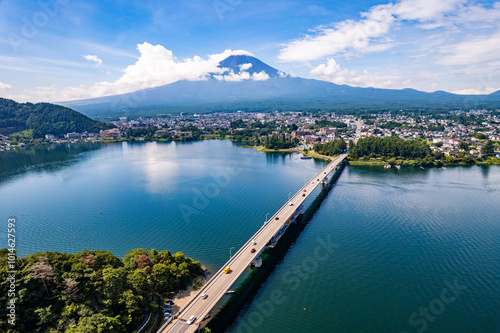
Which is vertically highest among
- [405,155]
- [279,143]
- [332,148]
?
[279,143]

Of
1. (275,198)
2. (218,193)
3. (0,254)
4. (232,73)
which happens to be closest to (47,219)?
(0,254)

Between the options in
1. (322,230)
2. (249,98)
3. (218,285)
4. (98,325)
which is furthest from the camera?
(249,98)

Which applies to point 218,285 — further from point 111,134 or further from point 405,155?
point 111,134

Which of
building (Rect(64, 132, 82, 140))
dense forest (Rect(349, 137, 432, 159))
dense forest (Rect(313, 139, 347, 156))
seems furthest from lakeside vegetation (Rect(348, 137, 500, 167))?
building (Rect(64, 132, 82, 140))

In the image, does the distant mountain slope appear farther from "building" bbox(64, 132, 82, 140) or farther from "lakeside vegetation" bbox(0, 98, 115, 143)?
"building" bbox(64, 132, 82, 140)

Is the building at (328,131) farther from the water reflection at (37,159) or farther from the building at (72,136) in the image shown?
the building at (72,136)

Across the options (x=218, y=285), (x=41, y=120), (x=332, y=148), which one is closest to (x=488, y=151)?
(x=332, y=148)

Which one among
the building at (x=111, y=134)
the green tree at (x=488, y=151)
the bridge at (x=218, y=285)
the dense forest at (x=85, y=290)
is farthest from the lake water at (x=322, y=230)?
the building at (x=111, y=134)

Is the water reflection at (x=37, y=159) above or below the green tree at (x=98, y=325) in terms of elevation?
above
